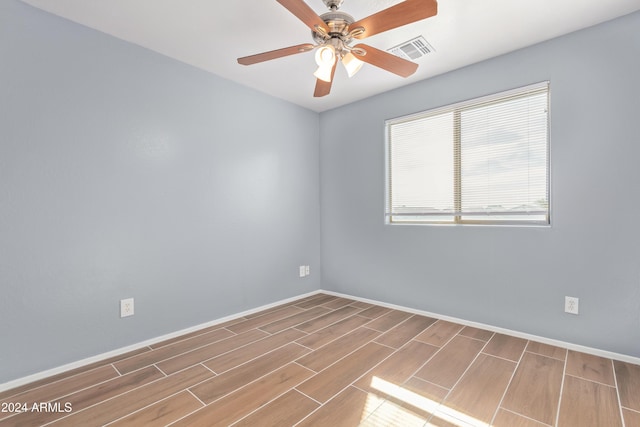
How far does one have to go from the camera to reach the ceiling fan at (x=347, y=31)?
4.50ft

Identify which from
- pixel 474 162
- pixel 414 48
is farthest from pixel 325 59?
pixel 474 162

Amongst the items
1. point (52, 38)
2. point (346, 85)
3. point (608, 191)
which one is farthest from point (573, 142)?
point (52, 38)

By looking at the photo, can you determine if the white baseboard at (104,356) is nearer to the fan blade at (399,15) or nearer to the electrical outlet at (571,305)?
the fan blade at (399,15)

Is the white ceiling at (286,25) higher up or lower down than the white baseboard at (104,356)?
higher up

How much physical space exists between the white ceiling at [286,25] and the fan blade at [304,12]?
0.51 m

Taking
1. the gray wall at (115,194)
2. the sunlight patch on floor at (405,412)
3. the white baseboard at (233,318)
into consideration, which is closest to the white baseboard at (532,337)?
the white baseboard at (233,318)

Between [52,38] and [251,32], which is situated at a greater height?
[251,32]

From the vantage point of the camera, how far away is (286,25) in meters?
2.08

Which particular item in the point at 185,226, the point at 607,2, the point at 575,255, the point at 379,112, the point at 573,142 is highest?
the point at 607,2

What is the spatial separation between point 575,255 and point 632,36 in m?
1.53

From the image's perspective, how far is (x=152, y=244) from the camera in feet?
7.98

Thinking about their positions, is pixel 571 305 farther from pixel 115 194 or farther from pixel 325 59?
pixel 115 194

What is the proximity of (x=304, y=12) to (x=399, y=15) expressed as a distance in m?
0.45

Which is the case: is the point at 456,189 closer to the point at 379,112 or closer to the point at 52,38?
the point at 379,112
